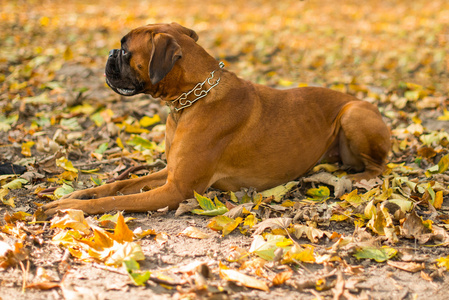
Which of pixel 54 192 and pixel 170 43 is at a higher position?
pixel 170 43

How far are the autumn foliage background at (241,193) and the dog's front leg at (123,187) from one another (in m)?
0.23

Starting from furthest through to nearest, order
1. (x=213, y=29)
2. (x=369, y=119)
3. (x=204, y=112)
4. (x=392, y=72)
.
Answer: (x=213, y=29), (x=392, y=72), (x=369, y=119), (x=204, y=112)

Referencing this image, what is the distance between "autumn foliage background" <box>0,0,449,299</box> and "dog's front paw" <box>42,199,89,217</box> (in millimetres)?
137

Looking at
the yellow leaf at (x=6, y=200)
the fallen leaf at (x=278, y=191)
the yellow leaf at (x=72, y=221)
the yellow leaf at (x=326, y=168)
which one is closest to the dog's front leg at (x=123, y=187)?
the yellow leaf at (x=6, y=200)

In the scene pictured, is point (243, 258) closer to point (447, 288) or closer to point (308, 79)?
point (447, 288)

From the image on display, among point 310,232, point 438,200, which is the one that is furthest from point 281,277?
point 438,200

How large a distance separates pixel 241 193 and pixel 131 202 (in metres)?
1.05

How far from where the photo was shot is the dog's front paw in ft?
11.9

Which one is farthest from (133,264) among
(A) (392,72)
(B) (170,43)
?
(A) (392,72)

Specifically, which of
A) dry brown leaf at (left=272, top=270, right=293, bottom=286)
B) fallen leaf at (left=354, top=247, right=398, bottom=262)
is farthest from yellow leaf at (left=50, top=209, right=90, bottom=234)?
fallen leaf at (left=354, top=247, right=398, bottom=262)

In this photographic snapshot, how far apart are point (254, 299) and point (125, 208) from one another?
5.07 ft

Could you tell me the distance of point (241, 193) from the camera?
14.2 ft

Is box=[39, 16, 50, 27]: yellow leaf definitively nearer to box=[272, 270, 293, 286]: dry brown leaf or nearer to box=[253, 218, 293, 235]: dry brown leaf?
box=[253, 218, 293, 235]: dry brown leaf

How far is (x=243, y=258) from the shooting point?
3084 mm
